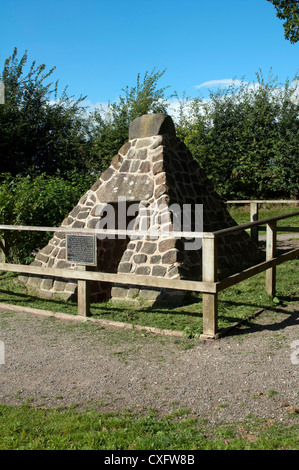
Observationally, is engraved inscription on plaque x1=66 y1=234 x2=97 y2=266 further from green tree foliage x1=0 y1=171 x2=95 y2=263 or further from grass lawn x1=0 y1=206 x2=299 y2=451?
green tree foliage x1=0 y1=171 x2=95 y2=263

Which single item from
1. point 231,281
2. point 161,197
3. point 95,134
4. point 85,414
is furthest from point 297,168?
point 85,414

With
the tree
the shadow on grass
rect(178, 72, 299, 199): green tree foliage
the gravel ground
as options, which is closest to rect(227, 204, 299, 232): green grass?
rect(178, 72, 299, 199): green tree foliage

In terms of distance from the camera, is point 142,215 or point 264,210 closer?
point 142,215

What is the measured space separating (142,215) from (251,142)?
13941 millimetres

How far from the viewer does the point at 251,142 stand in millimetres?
20969

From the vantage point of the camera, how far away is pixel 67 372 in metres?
4.96

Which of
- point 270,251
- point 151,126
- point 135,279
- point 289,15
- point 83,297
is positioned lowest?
point 83,297

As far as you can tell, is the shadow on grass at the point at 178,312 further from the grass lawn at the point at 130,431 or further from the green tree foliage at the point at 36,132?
the green tree foliage at the point at 36,132

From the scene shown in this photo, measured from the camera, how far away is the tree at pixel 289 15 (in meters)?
19.4

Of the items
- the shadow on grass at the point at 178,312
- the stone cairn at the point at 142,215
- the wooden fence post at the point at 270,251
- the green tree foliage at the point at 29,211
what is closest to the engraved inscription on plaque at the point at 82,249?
the shadow on grass at the point at 178,312

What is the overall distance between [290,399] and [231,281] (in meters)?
2.26

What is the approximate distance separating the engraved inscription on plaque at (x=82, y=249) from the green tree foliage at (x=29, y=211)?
3858mm

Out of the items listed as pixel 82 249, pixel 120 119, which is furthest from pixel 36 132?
pixel 82 249

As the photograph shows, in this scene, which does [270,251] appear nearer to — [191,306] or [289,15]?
[191,306]
